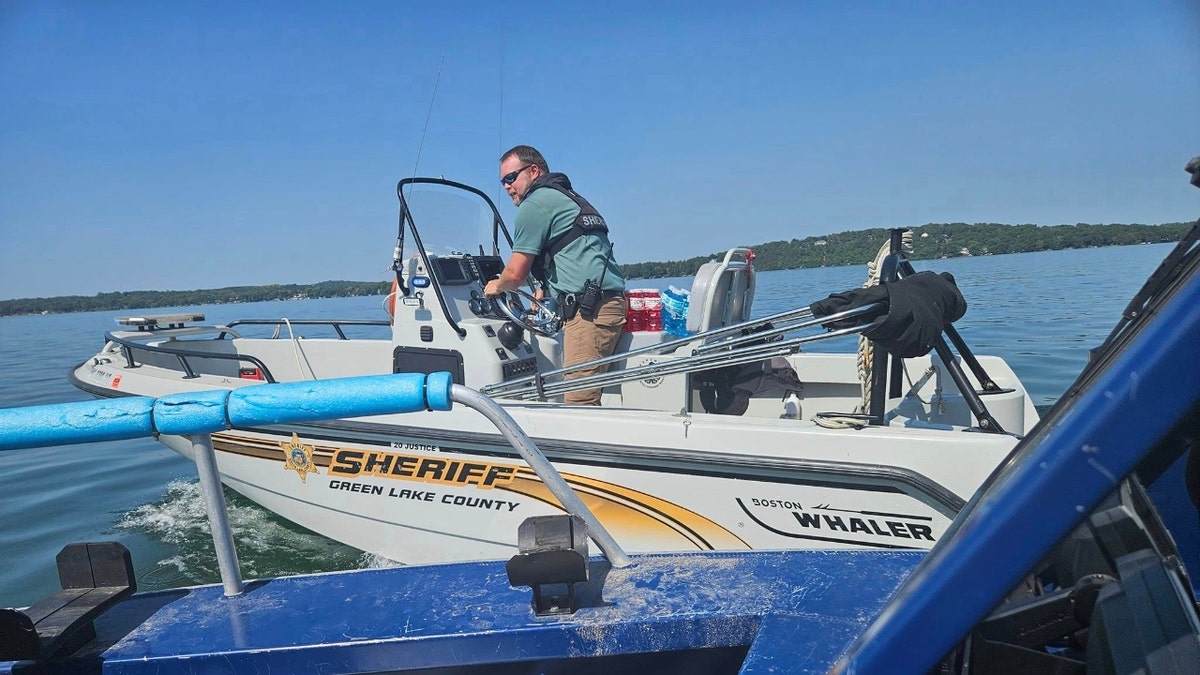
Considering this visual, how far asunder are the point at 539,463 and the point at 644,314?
3348mm

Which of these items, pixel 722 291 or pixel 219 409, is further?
pixel 722 291

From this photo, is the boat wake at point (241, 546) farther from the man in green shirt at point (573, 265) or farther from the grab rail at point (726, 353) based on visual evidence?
the man in green shirt at point (573, 265)

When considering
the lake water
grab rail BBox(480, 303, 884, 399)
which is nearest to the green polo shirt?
grab rail BBox(480, 303, 884, 399)

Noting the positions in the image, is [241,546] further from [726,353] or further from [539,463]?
[539,463]

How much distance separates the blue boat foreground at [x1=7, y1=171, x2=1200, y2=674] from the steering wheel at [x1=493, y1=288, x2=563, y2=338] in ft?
10.1

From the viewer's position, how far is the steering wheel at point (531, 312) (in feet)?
15.2

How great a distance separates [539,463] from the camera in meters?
1.53

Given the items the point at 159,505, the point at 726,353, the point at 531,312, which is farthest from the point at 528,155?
the point at 159,505

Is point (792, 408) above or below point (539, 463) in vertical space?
below

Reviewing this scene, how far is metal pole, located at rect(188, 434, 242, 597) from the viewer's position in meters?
1.51

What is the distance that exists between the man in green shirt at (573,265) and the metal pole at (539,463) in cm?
250

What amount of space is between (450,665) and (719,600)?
1.85 ft

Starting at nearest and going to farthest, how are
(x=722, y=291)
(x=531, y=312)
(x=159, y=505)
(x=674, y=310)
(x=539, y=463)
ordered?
(x=539, y=463)
(x=722, y=291)
(x=674, y=310)
(x=531, y=312)
(x=159, y=505)

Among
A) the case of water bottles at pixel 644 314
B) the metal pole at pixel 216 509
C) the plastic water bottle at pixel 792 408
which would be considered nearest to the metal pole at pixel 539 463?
the metal pole at pixel 216 509
